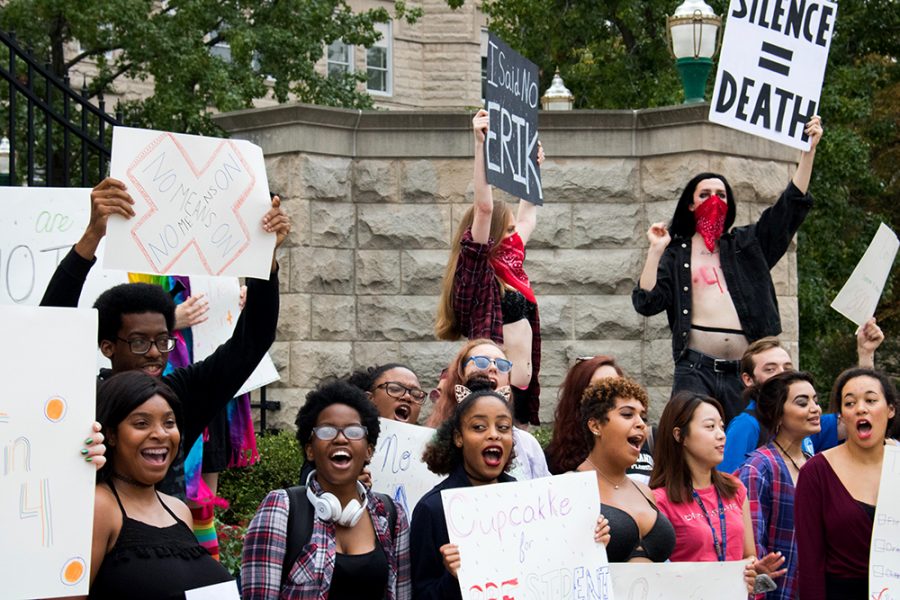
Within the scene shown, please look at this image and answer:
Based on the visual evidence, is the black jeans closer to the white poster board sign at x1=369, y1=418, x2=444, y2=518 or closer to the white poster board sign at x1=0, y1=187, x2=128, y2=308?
the white poster board sign at x1=369, y1=418, x2=444, y2=518

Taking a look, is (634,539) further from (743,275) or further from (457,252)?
(743,275)

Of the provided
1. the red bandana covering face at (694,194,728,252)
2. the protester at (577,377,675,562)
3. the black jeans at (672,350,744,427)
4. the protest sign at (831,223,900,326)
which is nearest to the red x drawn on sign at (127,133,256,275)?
the protester at (577,377,675,562)

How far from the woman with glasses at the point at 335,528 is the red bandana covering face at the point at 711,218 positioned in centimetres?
347

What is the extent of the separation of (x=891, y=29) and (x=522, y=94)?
14.2 metres

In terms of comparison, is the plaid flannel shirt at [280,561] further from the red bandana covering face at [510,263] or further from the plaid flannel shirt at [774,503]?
the red bandana covering face at [510,263]

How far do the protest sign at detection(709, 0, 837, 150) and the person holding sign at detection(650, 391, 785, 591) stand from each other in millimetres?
2506

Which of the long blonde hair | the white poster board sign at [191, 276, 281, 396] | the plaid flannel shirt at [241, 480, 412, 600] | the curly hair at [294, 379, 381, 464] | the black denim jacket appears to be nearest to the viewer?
the plaid flannel shirt at [241, 480, 412, 600]

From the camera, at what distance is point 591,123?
36.7 ft

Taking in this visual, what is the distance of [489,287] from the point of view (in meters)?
7.86

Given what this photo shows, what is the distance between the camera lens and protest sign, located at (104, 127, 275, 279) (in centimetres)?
568

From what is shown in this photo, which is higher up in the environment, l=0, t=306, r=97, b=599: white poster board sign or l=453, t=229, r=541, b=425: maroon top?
l=453, t=229, r=541, b=425: maroon top

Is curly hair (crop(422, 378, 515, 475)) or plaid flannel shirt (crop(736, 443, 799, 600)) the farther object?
plaid flannel shirt (crop(736, 443, 799, 600))

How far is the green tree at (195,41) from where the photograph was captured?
773 inches

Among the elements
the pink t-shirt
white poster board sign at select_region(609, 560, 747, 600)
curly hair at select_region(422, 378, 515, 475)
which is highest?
curly hair at select_region(422, 378, 515, 475)
